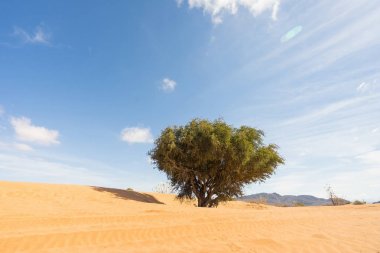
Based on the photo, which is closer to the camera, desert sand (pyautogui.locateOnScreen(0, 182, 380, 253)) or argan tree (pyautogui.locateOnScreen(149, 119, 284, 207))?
desert sand (pyautogui.locateOnScreen(0, 182, 380, 253))

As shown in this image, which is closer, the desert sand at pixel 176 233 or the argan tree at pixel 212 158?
the desert sand at pixel 176 233

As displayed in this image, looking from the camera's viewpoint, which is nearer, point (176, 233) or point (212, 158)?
point (176, 233)

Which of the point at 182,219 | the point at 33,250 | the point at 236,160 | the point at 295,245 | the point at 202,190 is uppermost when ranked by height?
the point at 236,160

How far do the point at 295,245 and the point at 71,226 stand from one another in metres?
6.45

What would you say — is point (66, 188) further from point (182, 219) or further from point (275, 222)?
point (275, 222)

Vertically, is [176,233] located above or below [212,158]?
below

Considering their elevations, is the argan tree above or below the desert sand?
above

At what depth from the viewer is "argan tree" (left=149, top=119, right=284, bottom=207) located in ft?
85.9

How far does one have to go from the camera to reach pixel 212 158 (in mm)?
26266

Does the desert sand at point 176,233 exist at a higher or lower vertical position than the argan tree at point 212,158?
lower

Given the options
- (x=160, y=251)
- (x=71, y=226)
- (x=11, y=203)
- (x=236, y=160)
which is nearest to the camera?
(x=160, y=251)

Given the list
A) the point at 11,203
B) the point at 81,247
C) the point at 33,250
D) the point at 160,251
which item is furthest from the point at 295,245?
the point at 11,203

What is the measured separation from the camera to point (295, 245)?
7855 millimetres

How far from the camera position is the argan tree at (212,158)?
1030 inches
